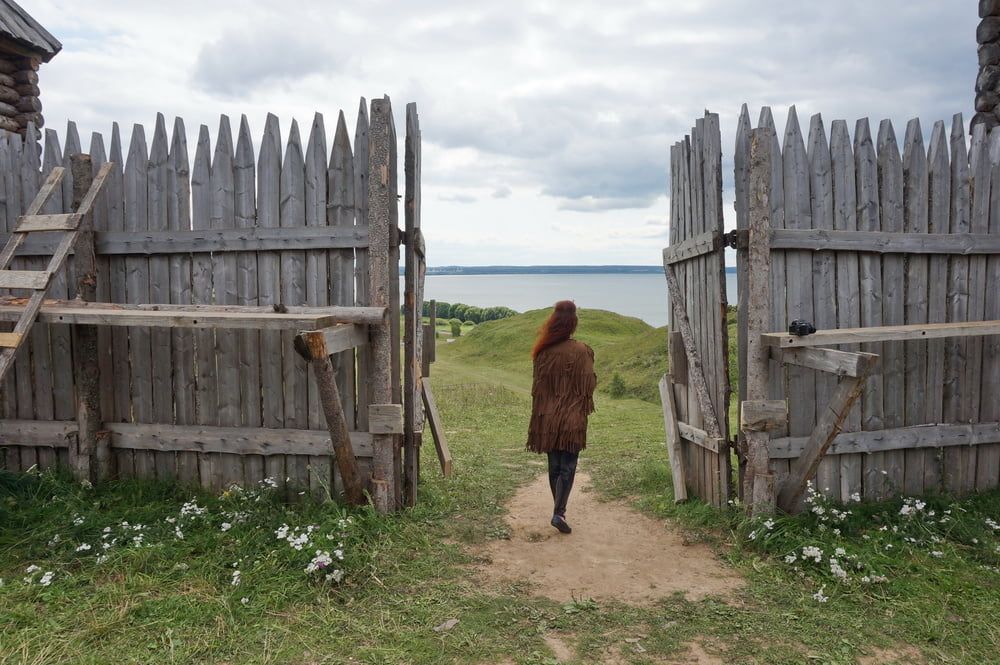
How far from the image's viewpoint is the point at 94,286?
20.7 ft

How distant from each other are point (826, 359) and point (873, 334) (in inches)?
20.4

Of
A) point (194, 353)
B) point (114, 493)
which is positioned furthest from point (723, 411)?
point (114, 493)

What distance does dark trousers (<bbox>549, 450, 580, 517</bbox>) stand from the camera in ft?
20.3

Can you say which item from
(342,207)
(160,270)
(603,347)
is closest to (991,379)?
(342,207)

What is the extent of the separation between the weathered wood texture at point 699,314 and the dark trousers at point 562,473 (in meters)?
1.31

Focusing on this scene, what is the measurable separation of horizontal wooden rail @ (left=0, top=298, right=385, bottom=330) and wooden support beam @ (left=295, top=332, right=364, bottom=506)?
0.30 m

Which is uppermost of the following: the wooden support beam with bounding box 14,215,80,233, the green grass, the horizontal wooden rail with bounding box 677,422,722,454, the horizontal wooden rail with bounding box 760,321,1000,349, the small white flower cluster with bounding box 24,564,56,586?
the wooden support beam with bounding box 14,215,80,233

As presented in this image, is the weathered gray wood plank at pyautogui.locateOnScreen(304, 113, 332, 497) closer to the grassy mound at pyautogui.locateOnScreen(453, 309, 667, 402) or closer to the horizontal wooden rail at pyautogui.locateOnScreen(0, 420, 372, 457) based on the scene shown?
the horizontal wooden rail at pyautogui.locateOnScreen(0, 420, 372, 457)

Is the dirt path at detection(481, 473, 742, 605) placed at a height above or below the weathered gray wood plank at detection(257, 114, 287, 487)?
below

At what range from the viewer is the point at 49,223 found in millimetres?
6078

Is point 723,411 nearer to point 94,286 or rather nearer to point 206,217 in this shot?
point 206,217

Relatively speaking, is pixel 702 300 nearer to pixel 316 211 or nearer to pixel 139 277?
pixel 316 211

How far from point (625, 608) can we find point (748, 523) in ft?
5.51

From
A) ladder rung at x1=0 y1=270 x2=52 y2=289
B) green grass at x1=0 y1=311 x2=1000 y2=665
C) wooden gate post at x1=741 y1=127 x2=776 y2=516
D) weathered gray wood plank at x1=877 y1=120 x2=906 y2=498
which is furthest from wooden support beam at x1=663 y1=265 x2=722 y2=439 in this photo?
ladder rung at x1=0 y1=270 x2=52 y2=289
